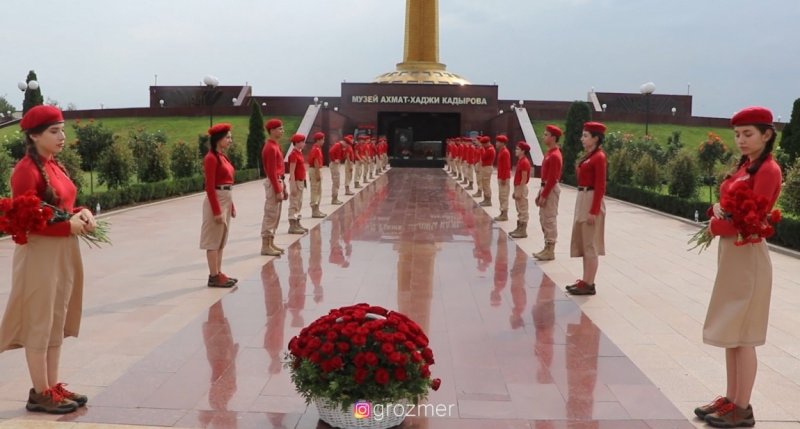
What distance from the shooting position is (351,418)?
3.62 m

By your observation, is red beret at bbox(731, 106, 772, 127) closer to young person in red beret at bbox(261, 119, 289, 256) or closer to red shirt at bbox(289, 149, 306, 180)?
young person in red beret at bbox(261, 119, 289, 256)

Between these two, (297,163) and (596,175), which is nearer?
(596,175)

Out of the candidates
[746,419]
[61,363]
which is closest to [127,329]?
[61,363]

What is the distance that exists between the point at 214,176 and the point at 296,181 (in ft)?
13.9

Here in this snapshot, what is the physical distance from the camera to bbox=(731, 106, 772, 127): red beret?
3.78 metres

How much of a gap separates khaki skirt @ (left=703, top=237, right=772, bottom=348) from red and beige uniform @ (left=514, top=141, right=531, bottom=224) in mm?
6883

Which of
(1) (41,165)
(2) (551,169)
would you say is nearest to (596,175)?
(2) (551,169)

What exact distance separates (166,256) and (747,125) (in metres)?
7.58

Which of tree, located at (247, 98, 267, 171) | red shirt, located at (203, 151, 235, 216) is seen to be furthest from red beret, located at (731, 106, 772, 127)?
tree, located at (247, 98, 267, 171)

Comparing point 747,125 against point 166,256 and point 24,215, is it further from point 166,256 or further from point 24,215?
point 166,256

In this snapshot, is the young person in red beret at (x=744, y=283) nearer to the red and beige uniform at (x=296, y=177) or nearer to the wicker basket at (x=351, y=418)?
the wicker basket at (x=351, y=418)

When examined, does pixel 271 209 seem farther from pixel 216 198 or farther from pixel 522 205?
pixel 522 205

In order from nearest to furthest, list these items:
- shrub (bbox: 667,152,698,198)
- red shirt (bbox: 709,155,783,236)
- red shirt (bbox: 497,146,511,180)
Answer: red shirt (bbox: 709,155,783,236) → red shirt (bbox: 497,146,511,180) → shrub (bbox: 667,152,698,198)

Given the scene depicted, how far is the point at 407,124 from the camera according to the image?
42.0 meters
